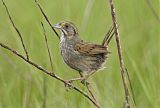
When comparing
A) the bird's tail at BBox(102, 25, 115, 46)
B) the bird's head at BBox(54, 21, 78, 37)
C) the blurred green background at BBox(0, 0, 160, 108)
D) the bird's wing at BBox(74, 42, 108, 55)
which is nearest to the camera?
the bird's tail at BBox(102, 25, 115, 46)

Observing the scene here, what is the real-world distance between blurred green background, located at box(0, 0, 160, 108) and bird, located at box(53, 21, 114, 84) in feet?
0.71

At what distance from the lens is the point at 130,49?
792 cm

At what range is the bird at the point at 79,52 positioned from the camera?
18.0ft

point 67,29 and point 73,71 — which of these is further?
point 73,71

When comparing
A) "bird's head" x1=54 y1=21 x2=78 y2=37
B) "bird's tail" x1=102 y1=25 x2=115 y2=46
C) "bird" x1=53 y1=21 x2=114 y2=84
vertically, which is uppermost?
"bird's head" x1=54 y1=21 x2=78 y2=37

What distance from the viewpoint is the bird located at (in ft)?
18.0

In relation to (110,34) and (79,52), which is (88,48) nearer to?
(79,52)

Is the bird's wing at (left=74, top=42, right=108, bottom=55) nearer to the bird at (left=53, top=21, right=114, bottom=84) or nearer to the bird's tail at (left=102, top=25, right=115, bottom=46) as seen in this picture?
the bird at (left=53, top=21, right=114, bottom=84)

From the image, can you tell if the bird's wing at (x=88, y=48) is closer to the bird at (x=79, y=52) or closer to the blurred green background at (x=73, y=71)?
the bird at (x=79, y=52)

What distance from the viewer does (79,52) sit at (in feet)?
18.5

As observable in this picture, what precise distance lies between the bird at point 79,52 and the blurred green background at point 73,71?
0.22 metres

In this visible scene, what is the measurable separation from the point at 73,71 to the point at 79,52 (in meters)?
1.35

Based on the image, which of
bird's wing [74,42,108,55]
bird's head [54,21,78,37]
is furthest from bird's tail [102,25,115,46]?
bird's head [54,21,78,37]

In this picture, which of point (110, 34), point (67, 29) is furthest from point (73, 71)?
point (110, 34)
